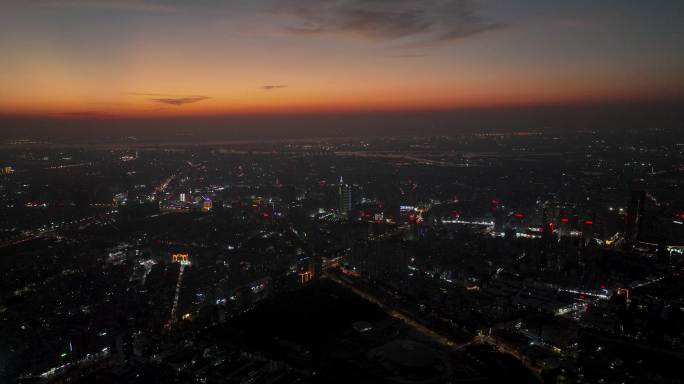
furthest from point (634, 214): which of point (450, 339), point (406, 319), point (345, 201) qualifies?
point (345, 201)

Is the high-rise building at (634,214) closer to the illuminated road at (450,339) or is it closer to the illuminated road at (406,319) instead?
the illuminated road at (450,339)

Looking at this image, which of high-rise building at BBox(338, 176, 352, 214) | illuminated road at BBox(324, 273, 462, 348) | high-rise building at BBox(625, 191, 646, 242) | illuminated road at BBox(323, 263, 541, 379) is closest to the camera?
illuminated road at BBox(323, 263, 541, 379)

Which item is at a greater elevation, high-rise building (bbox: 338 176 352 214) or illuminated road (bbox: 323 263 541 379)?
high-rise building (bbox: 338 176 352 214)

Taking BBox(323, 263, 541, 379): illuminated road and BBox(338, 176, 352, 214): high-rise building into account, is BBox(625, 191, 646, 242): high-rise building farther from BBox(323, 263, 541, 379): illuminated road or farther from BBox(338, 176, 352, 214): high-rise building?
BBox(338, 176, 352, 214): high-rise building

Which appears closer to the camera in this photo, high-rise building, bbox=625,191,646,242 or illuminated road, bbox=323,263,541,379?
illuminated road, bbox=323,263,541,379

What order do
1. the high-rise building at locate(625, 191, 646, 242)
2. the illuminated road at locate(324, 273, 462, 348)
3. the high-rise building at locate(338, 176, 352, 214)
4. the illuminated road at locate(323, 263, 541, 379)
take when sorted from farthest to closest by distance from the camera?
the high-rise building at locate(338, 176, 352, 214), the high-rise building at locate(625, 191, 646, 242), the illuminated road at locate(324, 273, 462, 348), the illuminated road at locate(323, 263, 541, 379)

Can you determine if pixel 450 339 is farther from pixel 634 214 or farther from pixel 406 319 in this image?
pixel 634 214

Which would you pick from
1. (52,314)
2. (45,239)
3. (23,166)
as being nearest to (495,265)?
(52,314)

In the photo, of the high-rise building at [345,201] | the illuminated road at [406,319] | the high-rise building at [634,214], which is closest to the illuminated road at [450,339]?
the illuminated road at [406,319]

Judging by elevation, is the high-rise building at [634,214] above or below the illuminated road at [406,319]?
above

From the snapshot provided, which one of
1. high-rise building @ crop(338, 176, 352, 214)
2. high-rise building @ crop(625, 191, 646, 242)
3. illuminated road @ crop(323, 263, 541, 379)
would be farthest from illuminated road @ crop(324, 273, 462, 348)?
high-rise building @ crop(625, 191, 646, 242)

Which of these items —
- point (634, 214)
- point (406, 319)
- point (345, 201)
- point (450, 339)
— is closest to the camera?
point (450, 339)

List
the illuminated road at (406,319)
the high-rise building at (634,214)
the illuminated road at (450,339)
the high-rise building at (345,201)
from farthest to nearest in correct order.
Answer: the high-rise building at (345,201) → the high-rise building at (634,214) → the illuminated road at (406,319) → the illuminated road at (450,339)

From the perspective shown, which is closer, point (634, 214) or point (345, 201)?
point (634, 214)
